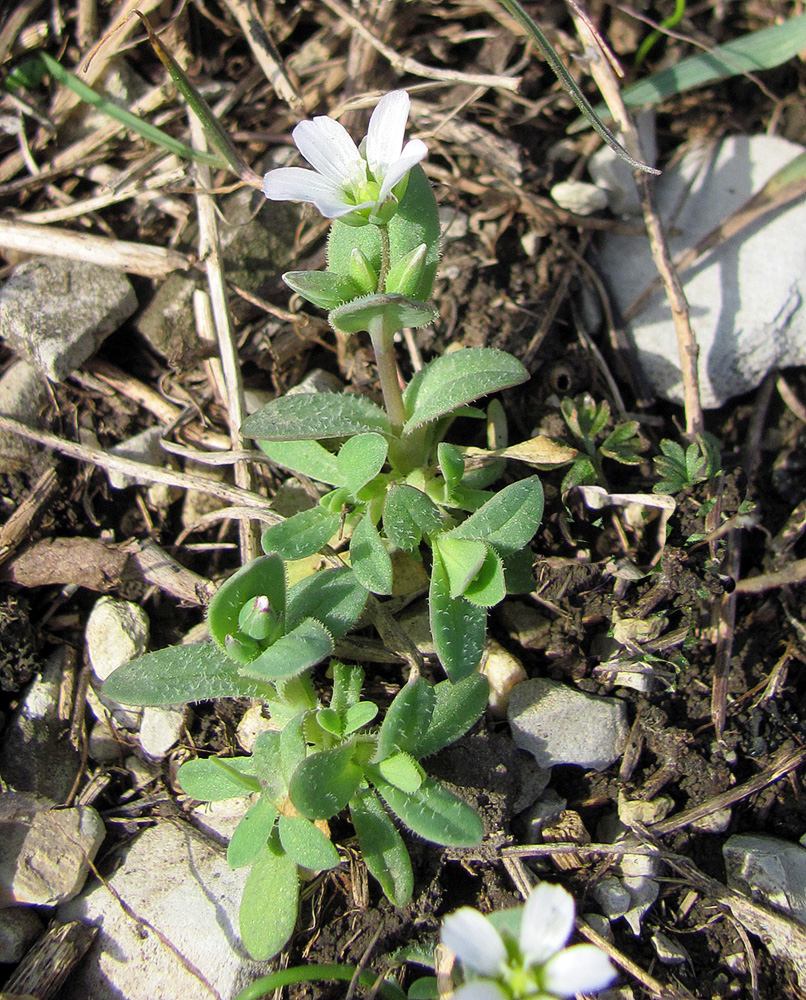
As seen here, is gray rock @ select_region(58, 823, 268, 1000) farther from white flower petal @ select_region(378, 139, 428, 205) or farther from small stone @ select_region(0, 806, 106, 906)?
white flower petal @ select_region(378, 139, 428, 205)

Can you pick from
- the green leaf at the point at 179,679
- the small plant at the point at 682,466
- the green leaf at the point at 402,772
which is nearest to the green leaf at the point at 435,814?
the green leaf at the point at 402,772

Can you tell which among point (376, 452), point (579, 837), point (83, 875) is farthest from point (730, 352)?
point (83, 875)

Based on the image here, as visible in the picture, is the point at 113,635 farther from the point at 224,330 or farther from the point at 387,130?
the point at 387,130

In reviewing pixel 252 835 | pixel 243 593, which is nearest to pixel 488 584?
pixel 243 593

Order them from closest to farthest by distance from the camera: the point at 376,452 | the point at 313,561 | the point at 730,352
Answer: the point at 376,452, the point at 313,561, the point at 730,352

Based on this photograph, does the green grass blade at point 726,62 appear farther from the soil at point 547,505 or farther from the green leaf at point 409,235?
the green leaf at point 409,235

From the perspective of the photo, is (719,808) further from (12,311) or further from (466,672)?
(12,311)
